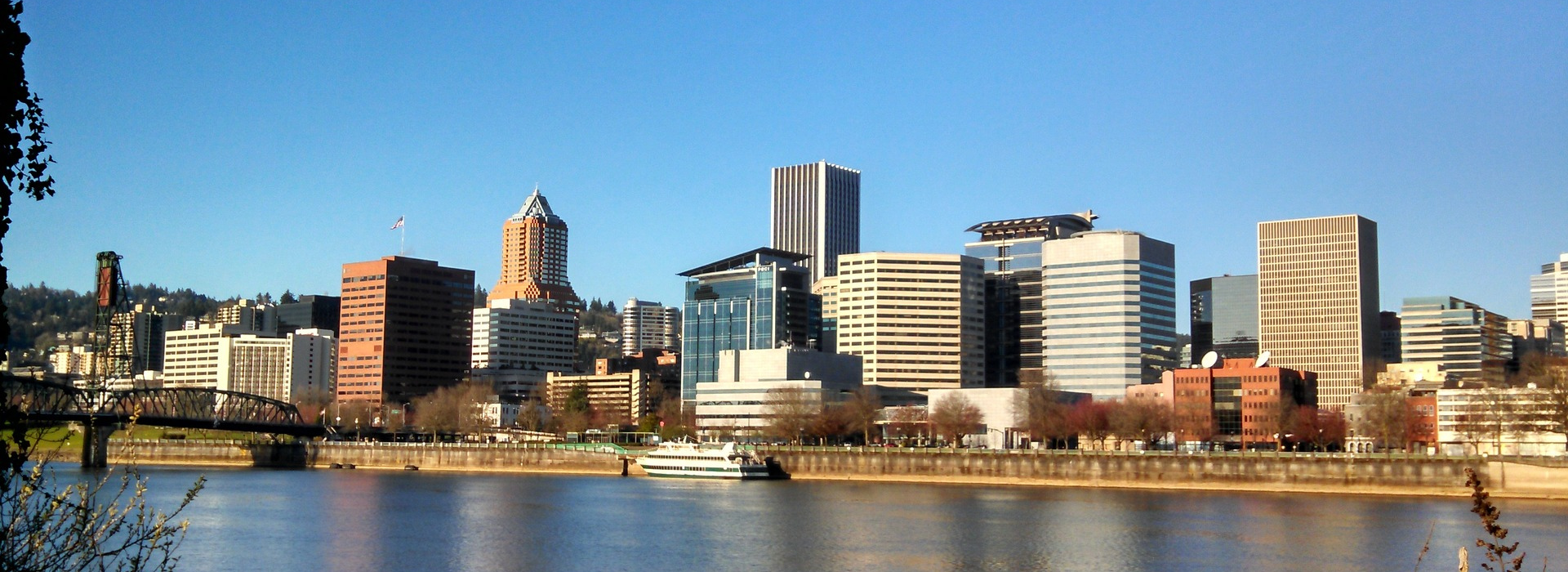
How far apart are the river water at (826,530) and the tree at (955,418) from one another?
166ft

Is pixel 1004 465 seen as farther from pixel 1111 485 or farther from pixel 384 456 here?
pixel 384 456

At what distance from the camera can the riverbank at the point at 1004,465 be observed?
117375 mm

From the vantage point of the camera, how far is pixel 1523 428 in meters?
151

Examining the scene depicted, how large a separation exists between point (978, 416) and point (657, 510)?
93.8 metres

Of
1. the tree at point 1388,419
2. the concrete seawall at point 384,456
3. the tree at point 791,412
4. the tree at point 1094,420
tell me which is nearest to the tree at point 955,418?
the tree at point 1094,420

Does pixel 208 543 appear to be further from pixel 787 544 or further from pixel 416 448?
pixel 416 448

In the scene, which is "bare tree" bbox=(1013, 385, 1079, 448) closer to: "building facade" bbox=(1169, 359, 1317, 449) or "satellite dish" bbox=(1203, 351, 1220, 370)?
"building facade" bbox=(1169, 359, 1317, 449)

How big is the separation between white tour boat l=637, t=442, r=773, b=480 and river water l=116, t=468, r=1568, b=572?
2282cm

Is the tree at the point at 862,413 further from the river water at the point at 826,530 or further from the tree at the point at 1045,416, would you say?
the river water at the point at 826,530

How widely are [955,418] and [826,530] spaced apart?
100 m

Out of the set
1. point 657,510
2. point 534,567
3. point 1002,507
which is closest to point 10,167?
point 534,567

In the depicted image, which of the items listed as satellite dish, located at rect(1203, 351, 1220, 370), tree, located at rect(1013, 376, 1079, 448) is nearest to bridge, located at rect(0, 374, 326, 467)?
tree, located at rect(1013, 376, 1079, 448)

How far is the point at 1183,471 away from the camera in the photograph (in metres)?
131

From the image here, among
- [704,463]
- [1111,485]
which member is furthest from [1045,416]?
[704,463]
